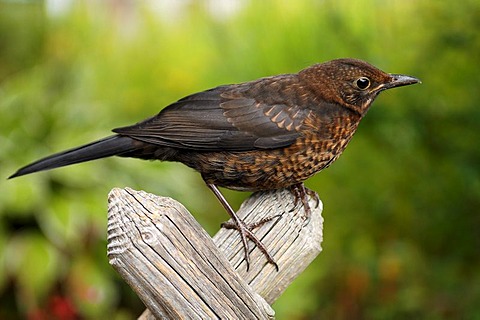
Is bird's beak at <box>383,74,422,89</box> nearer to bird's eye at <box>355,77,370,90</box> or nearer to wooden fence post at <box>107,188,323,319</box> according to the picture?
bird's eye at <box>355,77,370,90</box>

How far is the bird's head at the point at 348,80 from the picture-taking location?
2.68 metres

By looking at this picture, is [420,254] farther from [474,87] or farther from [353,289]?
[474,87]

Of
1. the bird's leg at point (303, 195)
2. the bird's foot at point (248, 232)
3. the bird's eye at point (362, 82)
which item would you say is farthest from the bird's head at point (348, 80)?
the bird's foot at point (248, 232)

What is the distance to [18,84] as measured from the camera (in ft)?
17.4

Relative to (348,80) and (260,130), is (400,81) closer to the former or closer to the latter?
(348,80)

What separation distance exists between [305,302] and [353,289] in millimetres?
384

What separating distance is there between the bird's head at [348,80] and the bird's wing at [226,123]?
12 cm

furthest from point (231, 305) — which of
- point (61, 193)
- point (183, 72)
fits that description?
point (183, 72)

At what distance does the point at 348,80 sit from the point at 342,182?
211 centimetres

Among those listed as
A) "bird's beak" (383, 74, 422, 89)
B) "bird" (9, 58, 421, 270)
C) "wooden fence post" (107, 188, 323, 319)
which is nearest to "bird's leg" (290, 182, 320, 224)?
"bird" (9, 58, 421, 270)

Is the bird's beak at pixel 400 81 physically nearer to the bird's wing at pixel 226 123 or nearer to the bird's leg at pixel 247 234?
the bird's wing at pixel 226 123

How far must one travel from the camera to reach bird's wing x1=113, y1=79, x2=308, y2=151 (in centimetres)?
262

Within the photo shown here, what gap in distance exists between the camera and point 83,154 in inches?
104

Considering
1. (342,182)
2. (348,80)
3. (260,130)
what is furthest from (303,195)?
(342,182)
